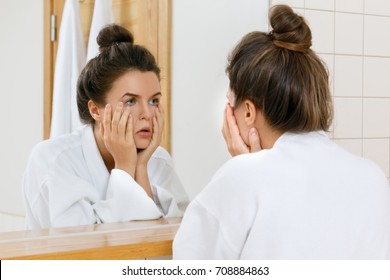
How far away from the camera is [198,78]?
59.8 inches

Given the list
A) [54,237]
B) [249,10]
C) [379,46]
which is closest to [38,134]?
[54,237]

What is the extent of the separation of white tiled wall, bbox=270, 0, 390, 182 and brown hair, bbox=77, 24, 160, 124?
0.69 meters

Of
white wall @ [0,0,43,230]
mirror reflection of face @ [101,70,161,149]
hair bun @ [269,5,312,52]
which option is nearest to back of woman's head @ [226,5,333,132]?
hair bun @ [269,5,312,52]

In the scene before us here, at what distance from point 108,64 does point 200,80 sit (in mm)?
310

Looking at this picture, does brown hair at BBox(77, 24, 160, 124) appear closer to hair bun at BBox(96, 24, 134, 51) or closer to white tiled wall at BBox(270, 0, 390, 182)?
hair bun at BBox(96, 24, 134, 51)

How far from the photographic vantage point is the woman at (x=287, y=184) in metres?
0.96

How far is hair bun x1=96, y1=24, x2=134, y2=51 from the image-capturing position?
1.23 meters

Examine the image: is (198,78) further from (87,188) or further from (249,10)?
(87,188)

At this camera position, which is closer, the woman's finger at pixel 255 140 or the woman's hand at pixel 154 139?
the woman's finger at pixel 255 140

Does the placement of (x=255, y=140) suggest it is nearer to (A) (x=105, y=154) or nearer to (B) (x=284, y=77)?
(B) (x=284, y=77)

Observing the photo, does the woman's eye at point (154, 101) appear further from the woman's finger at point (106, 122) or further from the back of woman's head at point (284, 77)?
the back of woman's head at point (284, 77)

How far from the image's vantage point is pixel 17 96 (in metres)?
1.12

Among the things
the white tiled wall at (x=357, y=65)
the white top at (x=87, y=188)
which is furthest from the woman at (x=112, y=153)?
the white tiled wall at (x=357, y=65)

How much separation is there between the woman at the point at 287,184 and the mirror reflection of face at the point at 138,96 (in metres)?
0.27
